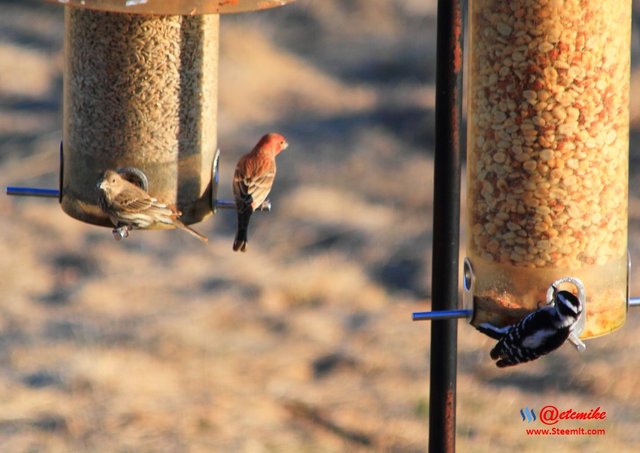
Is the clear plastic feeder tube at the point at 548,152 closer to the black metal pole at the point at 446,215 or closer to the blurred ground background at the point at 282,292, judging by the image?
the black metal pole at the point at 446,215

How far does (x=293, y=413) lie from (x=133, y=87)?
2841 millimetres

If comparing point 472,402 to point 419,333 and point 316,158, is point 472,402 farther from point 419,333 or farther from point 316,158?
point 316,158

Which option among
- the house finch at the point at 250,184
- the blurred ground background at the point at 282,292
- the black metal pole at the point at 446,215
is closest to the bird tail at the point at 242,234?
the house finch at the point at 250,184

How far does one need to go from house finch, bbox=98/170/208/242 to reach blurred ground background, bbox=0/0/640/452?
93.7 inches

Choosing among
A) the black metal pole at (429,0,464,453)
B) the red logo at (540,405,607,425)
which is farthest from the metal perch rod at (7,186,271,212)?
the red logo at (540,405,607,425)

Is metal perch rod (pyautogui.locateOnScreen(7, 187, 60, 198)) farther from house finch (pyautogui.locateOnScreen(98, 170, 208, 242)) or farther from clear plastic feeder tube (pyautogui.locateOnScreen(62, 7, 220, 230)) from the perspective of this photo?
house finch (pyautogui.locateOnScreen(98, 170, 208, 242))

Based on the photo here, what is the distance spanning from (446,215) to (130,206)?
1.32 metres

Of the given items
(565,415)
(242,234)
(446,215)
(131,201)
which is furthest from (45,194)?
(565,415)

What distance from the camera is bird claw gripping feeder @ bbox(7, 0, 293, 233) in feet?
16.3

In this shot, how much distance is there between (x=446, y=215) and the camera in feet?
13.2

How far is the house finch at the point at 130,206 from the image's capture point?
4.87m

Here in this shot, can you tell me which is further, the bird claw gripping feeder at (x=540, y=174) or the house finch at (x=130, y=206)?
the house finch at (x=130, y=206)

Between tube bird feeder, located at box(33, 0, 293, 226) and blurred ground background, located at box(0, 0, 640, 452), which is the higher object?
tube bird feeder, located at box(33, 0, 293, 226)

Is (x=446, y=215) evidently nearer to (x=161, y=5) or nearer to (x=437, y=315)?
(x=437, y=315)
